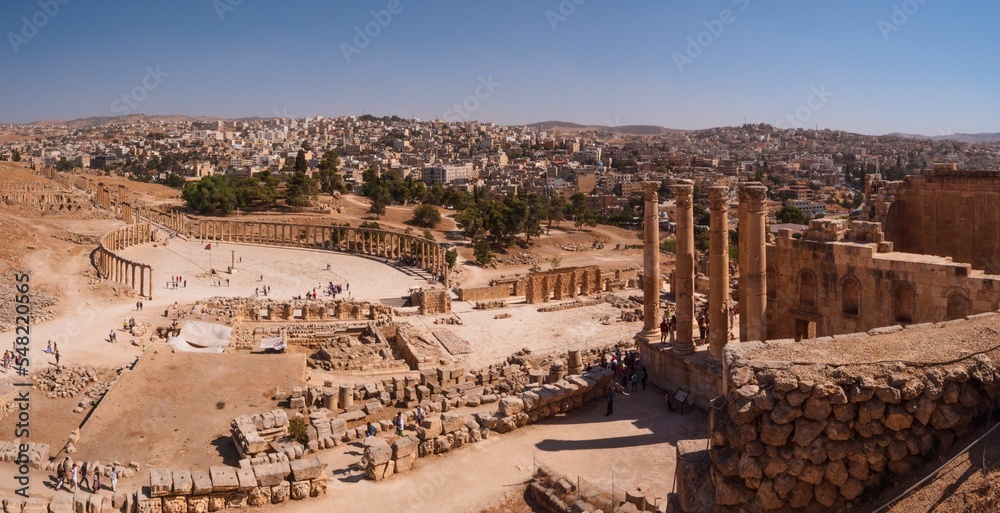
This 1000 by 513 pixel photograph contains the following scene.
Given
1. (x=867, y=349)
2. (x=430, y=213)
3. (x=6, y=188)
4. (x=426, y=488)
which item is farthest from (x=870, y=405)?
(x=6, y=188)

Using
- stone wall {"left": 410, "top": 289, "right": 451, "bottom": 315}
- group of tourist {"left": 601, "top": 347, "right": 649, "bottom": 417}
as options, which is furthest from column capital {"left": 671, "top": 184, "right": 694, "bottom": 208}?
stone wall {"left": 410, "top": 289, "right": 451, "bottom": 315}

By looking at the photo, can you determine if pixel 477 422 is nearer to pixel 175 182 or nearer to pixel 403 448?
pixel 403 448

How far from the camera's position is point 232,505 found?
14242mm

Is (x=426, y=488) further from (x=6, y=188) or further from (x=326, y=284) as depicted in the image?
(x=6, y=188)

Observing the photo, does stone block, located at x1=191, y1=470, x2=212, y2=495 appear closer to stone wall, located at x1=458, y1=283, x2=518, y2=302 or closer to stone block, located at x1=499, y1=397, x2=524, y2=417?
stone block, located at x1=499, y1=397, x2=524, y2=417

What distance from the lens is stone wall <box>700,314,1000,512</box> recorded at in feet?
29.4

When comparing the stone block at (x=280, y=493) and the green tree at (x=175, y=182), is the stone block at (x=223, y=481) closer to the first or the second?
the stone block at (x=280, y=493)

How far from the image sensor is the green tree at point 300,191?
8088cm

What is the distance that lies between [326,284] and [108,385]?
25249mm

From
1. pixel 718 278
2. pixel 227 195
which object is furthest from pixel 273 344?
pixel 227 195

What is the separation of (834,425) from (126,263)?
1717 inches

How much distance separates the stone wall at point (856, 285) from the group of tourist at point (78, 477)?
54.8ft

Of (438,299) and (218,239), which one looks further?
(218,239)

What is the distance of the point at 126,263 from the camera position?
44.0 meters
